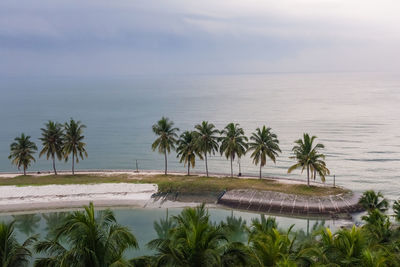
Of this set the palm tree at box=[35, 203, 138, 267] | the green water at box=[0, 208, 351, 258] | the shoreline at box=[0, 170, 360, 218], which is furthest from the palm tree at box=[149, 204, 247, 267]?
the shoreline at box=[0, 170, 360, 218]

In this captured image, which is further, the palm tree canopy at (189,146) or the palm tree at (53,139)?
the palm tree at (53,139)

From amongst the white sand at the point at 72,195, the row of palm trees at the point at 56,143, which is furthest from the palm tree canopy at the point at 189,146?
the row of palm trees at the point at 56,143

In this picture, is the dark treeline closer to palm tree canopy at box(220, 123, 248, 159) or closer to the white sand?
the white sand

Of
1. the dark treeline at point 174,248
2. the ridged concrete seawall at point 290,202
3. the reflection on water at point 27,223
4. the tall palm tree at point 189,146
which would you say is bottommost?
the reflection on water at point 27,223

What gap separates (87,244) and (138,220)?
3794 centimetres

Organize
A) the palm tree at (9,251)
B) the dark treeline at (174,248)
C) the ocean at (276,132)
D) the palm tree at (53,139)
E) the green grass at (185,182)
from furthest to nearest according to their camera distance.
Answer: the ocean at (276,132), the palm tree at (53,139), the green grass at (185,182), the palm tree at (9,251), the dark treeline at (174,248)

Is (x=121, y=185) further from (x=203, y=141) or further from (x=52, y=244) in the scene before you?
(x=52, y=244)

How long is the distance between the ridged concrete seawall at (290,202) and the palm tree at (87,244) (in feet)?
129

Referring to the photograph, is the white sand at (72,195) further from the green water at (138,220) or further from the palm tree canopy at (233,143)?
the palm tree canopy at (233,143)

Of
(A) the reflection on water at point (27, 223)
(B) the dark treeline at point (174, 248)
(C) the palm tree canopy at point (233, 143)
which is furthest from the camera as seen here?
(C) the palm tree canopy at point (233, 143)

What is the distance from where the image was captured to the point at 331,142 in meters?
111

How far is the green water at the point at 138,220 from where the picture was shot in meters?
47.4

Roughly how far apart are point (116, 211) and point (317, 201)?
30380 mm

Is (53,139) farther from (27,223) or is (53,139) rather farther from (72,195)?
(27,223)
